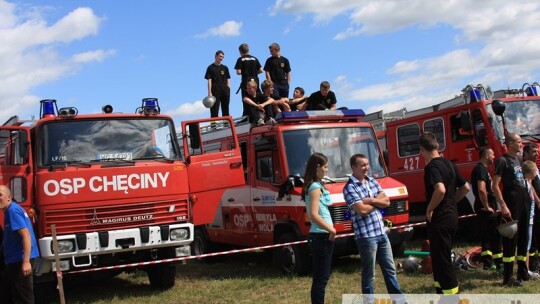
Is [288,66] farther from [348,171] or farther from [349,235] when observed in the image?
[349,235]

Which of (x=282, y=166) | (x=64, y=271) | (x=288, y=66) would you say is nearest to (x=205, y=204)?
(x=282, y=166)

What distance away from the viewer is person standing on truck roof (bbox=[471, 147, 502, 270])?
8.25 m

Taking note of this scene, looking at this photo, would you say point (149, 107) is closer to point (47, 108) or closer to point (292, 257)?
point (47, 108)

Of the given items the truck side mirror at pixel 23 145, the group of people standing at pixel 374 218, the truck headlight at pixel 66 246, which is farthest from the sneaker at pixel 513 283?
the truck side mirror at pixel 23 145

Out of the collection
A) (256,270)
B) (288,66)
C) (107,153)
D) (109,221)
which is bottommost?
(256,270)

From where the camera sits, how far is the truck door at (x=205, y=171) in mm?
8766

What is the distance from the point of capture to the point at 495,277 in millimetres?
8117

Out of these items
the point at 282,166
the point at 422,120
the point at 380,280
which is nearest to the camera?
the point at 380,280

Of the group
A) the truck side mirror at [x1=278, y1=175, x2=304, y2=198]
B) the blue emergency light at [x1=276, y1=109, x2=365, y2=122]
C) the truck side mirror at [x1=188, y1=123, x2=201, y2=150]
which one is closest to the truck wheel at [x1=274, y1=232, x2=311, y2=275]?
the truck side mirror at [x1=278, y1=175, x2=304, y2=198]

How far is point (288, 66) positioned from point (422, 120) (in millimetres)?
3044

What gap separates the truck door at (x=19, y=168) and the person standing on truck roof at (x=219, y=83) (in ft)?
18.5

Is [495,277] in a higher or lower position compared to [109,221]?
lower

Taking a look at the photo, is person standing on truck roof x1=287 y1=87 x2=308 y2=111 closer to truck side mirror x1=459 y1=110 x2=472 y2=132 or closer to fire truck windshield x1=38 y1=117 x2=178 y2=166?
truck side mirror x1=459 y1=110 x2=472 y2=132

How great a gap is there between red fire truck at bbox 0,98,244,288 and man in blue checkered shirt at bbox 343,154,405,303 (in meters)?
3.13
